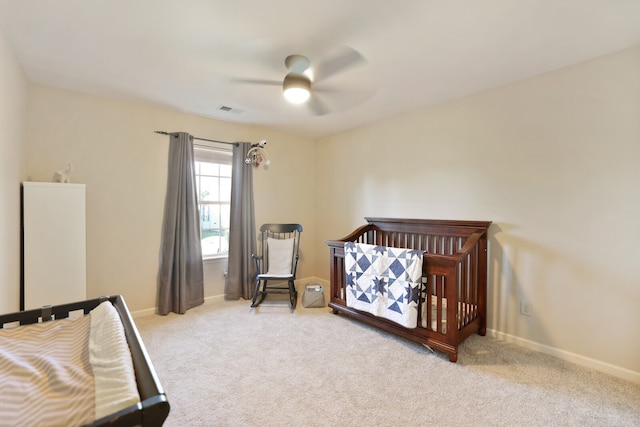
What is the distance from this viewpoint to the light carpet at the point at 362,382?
163 cm

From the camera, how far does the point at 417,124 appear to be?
3.22m

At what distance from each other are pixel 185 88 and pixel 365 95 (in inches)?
66.1

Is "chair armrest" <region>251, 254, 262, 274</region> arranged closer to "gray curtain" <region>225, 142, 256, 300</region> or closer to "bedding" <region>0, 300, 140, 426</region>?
"gray curtain" <region>225, 142, 256, 300</region>

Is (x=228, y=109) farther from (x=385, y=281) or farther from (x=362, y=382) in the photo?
(x=362, y=382)

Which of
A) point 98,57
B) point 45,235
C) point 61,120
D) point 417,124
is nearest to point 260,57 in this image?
point 98,57

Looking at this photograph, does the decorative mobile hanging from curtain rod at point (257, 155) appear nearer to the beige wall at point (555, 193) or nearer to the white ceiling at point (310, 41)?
the white ceiling at point (310, 41)

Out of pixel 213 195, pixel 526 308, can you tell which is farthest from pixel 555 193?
pixel 213 195

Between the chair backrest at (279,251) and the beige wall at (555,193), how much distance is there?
1.64 meters

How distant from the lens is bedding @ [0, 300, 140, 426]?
0.70 meters

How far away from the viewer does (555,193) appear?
2.30 meters

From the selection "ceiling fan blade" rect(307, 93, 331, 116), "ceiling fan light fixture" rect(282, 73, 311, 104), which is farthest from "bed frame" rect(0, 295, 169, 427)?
"ceiling fan blade" rect(307, 93, 331, 116)

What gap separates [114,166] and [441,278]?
3322 mm

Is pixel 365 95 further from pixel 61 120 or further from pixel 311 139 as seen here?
pixel 61 120

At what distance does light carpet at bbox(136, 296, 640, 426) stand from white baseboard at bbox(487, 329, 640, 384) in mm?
62
